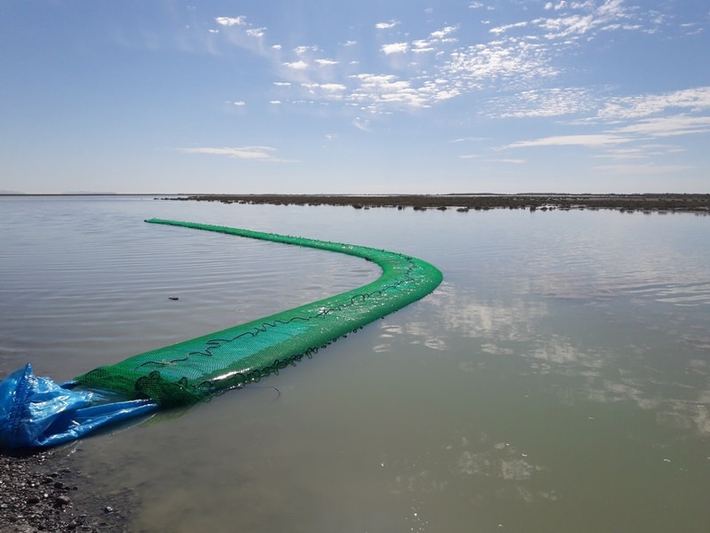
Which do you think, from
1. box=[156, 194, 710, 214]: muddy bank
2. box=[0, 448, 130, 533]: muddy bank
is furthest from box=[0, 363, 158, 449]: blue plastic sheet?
box=[156, 194, 710, 214]: muddy bank

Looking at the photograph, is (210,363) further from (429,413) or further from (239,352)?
(429,413)

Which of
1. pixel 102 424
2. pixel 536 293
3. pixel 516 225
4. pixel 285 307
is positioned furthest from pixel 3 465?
pixel 516 225

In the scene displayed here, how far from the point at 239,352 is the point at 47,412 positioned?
2.27m

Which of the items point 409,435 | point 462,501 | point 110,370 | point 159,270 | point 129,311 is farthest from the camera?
point 159,270

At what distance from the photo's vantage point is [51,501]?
3404 millimetres

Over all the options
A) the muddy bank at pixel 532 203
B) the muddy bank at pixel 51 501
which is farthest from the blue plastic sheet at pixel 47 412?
the muddy bank at pixel 532 203

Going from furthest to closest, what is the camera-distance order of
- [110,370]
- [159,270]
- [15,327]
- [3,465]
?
1. [159,270]
2. [15,327]
3. [110,370]
4. [3,465]

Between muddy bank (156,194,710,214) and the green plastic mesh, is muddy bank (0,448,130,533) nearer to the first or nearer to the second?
the green plastic mesh

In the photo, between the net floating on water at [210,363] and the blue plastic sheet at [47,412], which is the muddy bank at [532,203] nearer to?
the net floating on water at [210,363]

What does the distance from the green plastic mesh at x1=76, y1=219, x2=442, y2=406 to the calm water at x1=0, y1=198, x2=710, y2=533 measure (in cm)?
23

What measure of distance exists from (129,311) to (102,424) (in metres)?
4.57

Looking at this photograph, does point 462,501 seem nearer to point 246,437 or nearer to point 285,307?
point 246,437

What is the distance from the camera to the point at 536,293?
1000 cm

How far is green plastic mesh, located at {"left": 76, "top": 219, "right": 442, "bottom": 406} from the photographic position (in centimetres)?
511
